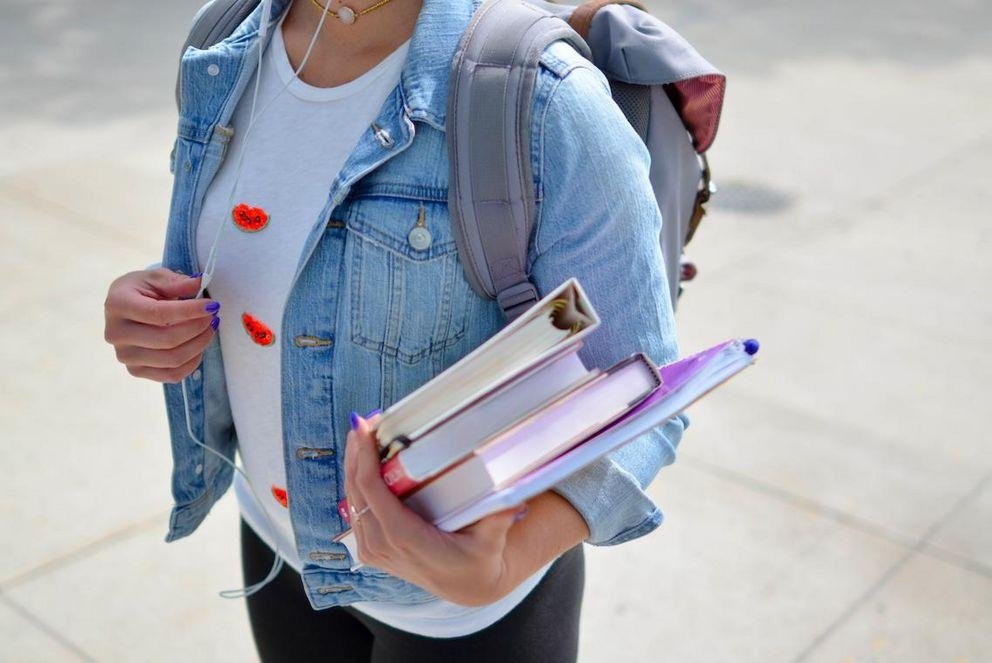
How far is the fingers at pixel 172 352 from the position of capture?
58.2 inches

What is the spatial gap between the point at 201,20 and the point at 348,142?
410 millimetres

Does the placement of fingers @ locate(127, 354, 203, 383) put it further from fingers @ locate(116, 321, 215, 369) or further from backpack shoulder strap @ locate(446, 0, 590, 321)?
backpack shoulder strap @ locate(446, 0, 590, 321)

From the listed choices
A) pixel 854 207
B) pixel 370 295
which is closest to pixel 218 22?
pixel 370 295

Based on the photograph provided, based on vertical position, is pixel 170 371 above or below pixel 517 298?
below

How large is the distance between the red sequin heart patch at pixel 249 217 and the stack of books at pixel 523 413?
0.47 m

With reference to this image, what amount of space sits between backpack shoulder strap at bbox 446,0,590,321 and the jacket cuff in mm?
198

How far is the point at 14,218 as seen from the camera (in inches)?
220

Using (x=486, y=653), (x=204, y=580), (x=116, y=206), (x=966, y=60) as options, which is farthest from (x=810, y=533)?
(x=966, y=60)

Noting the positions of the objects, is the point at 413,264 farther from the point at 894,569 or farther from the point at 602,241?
the point at 894,569

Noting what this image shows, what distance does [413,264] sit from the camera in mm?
1363

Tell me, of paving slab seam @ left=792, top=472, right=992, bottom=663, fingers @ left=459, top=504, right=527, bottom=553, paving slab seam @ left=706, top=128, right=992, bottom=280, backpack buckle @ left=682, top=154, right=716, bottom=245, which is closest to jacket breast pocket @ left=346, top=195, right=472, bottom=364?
fingers @ left=459, top=504, right=527, bottom=553

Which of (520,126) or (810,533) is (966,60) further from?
(520,126)

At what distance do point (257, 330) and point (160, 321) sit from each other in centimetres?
12

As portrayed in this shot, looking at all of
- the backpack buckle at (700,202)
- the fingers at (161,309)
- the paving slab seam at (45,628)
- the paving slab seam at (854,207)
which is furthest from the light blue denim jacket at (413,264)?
the paving slab seam at (854,207)
